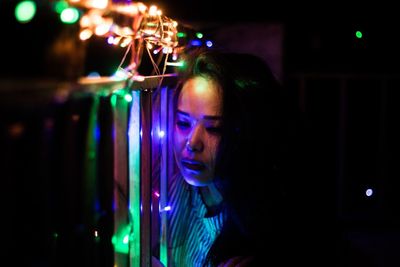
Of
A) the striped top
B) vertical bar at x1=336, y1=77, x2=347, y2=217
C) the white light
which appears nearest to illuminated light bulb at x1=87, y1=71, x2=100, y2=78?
the striped top

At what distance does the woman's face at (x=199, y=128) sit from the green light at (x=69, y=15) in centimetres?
127

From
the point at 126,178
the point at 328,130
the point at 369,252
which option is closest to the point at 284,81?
the point at 328,130

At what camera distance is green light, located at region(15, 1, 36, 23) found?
1.38 meters

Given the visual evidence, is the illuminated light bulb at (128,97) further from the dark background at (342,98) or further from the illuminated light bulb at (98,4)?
the dark background at (342,98)

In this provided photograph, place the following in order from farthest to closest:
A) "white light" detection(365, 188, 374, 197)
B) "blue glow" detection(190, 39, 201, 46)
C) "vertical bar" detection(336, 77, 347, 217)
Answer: "white light" detection(365, 188, 374, 197), "vertical bar" detection(336, 77, 347, 217), "blue glow" detection(190, 39, 201, 46)

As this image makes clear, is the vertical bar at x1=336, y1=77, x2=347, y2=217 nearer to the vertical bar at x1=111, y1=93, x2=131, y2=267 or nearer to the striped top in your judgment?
the striped top

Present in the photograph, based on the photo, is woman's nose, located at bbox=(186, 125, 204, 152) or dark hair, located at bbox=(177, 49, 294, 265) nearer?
woman's nose, located at bbox=(186, 125, 204, 152)

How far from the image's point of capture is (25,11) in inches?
54.6

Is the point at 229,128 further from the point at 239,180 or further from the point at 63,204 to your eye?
the point at 63,204

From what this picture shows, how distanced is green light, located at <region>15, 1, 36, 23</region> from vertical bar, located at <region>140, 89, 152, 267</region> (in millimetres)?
964

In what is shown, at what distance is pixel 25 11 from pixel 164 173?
171 cm

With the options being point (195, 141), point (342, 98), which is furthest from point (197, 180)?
point (342, 98)

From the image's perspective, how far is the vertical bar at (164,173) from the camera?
287 centimetres

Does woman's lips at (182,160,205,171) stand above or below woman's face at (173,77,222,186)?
below
